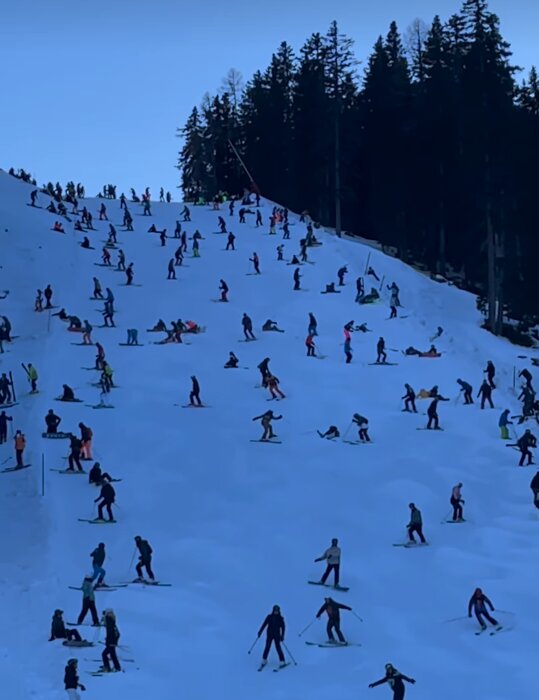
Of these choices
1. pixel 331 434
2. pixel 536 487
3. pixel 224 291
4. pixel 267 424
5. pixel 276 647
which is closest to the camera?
pixel 276 647

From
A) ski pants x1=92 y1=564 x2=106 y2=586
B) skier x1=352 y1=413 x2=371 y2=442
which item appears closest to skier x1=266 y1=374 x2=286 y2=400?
skier x1=352 y1=413 x2=371 y2=442

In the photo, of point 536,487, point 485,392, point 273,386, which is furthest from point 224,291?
point 536,487

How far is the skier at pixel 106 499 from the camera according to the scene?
85.4ft

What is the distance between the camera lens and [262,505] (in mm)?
28531

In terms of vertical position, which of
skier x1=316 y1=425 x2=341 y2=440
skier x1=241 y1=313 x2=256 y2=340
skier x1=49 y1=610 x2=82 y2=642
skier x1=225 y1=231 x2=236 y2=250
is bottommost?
skier x1=49 y1=610 x2=82 y2=642

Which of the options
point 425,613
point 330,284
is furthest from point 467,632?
point 330,284

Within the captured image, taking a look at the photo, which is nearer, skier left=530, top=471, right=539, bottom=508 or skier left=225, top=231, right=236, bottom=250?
skier left=530, top=471, right=539, bottom=508

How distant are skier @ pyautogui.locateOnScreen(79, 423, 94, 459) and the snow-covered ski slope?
62 cm

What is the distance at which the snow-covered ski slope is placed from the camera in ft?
65.6

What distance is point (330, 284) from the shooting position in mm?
49188

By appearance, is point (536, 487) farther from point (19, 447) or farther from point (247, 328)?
point (247, 328)

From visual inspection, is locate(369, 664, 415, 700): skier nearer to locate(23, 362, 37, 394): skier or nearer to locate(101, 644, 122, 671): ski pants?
locate(101, 644, 122, 671): ski pants

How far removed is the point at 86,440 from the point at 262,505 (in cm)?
530

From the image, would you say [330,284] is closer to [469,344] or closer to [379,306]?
[379,306]
